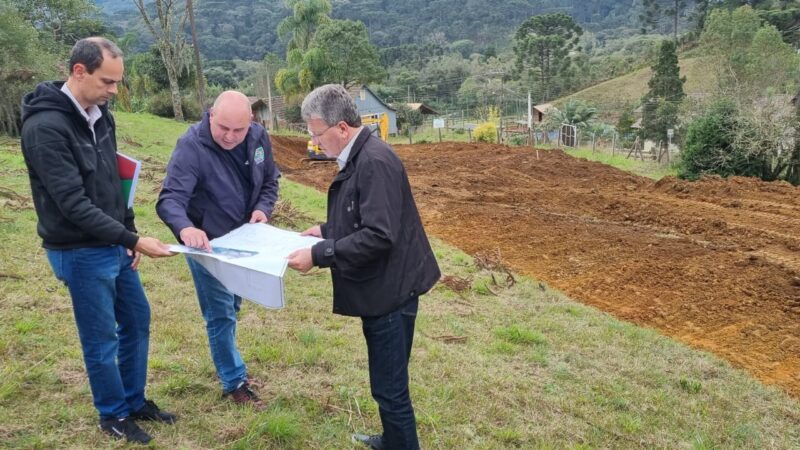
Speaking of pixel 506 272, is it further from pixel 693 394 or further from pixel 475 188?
pixel 475 188

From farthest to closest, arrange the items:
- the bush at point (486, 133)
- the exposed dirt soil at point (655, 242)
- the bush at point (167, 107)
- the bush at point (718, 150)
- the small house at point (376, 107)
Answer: the small house at point (376, 107)
the bush at point (486, 133)
the bush at point (167, 107)
the bush at point (718, 150)
the exposed dirt soil at point (655, 242)

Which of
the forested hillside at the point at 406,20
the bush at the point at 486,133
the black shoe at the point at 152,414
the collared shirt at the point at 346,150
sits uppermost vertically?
the forested hillside at the point at 406,20

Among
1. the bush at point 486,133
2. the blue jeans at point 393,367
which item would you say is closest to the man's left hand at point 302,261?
the blue jeans at point 393,367

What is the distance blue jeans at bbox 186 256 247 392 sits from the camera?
2855 mm

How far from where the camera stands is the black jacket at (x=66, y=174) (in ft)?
7.23

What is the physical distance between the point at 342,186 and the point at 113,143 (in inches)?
43.9

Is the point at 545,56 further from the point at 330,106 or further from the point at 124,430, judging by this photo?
the point at 124,430

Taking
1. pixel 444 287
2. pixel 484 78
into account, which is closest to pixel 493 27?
Result: pixel 484 78

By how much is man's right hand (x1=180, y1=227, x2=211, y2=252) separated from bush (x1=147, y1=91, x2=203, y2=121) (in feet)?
90.7

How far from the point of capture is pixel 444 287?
6.26m

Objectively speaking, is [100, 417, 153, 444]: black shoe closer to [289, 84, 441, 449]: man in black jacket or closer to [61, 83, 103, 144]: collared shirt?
[289, 84, 441, 449]: man in black jacket

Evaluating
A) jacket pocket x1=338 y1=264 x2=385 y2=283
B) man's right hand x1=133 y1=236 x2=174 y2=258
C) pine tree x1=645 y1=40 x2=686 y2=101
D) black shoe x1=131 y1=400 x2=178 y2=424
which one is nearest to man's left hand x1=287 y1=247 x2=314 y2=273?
jacket pocket x1=338 y1=264 x2=385 y2=283

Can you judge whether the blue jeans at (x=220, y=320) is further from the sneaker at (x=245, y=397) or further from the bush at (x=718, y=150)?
the bush at (x=718, y=150)

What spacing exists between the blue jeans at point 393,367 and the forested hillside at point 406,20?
98085mm
